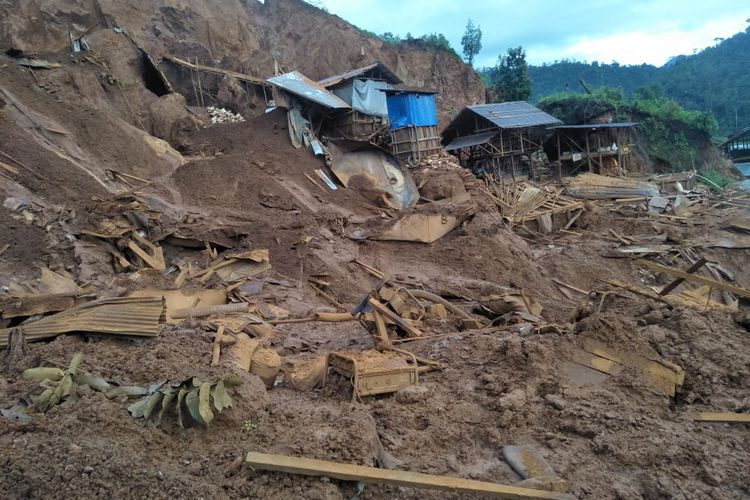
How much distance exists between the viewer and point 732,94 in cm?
5531

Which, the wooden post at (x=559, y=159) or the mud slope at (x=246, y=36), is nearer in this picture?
the mud slope at (x=246, y=36)

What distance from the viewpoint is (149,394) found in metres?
3.61

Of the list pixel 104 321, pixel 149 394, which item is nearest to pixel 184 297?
pixel 104 321

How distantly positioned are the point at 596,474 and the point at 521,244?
10840 mm

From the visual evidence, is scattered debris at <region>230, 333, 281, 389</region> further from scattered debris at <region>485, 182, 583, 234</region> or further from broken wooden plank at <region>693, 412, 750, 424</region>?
scattered debris at <region>485, 182, 583, 234</region>

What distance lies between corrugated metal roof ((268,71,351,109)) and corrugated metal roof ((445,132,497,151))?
6096 mm

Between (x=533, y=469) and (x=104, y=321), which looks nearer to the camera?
(x=533, y=469)

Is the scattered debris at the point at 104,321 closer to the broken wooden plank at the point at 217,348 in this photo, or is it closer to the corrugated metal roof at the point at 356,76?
the broken wooden plank at the point at 217,348

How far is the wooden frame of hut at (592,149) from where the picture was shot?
25156 millimetres

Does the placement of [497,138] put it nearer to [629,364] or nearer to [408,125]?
[408,125]

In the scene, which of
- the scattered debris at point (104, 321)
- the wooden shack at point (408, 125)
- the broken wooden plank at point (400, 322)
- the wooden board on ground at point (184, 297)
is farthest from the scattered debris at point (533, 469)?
the wooden shack at point (408, 125)

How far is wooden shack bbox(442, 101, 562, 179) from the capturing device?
22000 mm

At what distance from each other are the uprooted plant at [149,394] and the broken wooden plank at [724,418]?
3738 mm

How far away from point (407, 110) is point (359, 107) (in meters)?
2.21
